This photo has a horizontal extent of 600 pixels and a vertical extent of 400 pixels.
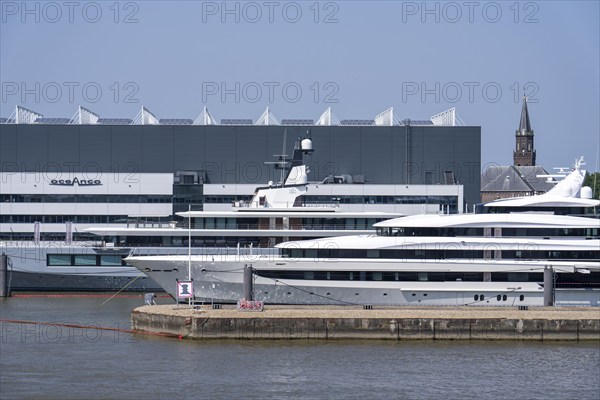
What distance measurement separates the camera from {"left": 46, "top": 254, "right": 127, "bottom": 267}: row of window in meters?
70.0

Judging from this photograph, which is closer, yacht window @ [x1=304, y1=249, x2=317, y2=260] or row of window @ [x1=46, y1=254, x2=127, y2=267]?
yacht window @ [x1=304, y1=249, x2=317, y2=260]

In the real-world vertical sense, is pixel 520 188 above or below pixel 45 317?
above

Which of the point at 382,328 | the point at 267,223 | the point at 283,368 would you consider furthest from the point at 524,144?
the point at 283,368

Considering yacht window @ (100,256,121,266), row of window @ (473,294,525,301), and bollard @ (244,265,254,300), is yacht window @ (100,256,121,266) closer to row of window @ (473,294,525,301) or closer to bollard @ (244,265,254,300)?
bollard @ (244,265,254,300)

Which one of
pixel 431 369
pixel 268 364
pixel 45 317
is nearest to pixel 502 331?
pixel 431 369

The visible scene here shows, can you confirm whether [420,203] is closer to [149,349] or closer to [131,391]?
[149,349]

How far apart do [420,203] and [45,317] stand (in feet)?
114

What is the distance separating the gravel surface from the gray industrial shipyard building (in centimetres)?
3644

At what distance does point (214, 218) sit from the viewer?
69.7 metres

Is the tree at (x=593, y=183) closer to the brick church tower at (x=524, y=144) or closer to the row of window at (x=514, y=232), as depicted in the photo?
the brick church tower at (x=524, y=144)

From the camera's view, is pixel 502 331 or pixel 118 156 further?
pixel 118 156

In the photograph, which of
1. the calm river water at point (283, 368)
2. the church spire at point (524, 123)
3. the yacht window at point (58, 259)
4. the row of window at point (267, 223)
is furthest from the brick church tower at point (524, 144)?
the calm river water at point (283, 368)

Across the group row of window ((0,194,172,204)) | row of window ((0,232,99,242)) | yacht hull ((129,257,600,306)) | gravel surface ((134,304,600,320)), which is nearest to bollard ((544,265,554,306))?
gravel surface ((134,304,600,320))

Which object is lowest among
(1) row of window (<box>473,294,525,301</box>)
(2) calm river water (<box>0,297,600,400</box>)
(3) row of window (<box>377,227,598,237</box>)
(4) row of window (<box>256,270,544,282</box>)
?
(2) calm river water (<box>0,297,600,400</box>)
